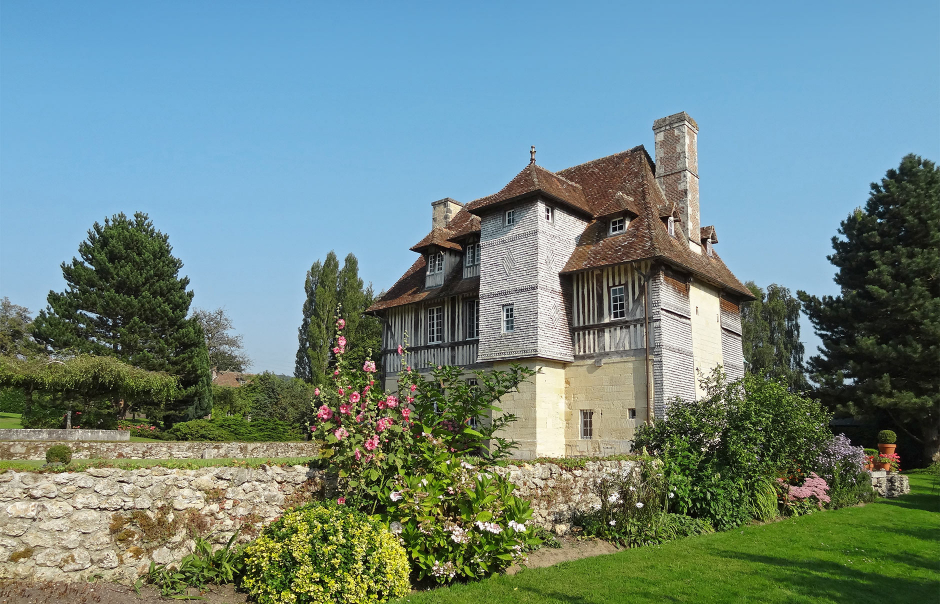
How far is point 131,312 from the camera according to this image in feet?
109

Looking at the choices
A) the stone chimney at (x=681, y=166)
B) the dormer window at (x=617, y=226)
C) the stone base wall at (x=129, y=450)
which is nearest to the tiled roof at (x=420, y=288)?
the dormer window at (x=617, y=226)

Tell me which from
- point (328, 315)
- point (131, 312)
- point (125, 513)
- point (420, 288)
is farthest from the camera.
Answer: point (328, 315)

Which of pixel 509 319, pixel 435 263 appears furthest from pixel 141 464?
pixel 435 263

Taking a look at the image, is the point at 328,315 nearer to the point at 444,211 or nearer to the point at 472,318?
the point at 444,211

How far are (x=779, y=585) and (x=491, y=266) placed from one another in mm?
15197

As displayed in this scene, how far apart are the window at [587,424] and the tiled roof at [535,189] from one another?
22.1 ft

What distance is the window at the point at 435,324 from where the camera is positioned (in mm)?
24391

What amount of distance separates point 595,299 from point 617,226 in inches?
101

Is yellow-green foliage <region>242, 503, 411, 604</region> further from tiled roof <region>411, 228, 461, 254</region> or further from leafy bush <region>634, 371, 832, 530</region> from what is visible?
tiled roof <region>411, 228, 461, 254</region>

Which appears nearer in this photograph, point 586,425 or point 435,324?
point 586,425

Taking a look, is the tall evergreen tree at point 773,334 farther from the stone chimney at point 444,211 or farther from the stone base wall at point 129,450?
the stone base wall at point 129,450

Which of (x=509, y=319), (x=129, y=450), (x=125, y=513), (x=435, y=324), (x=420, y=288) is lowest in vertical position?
(x=125, y=513)

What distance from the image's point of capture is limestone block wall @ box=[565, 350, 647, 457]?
63.3 feet

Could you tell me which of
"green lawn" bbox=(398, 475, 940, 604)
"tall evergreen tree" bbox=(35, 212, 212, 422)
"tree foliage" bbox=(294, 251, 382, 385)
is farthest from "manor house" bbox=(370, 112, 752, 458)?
"tree foliage" bbox=(294, 251, 382, 385)
